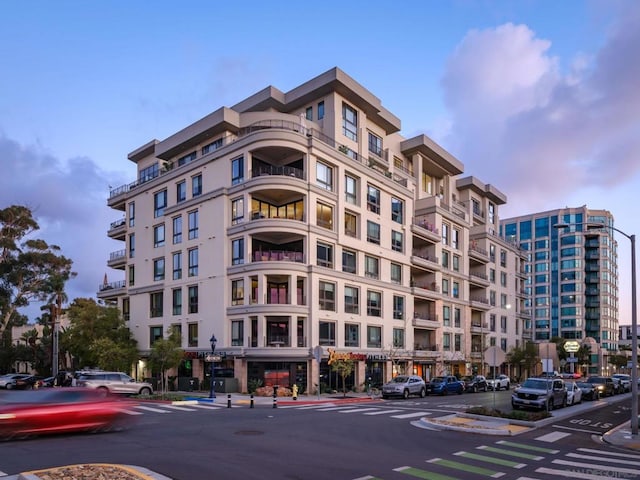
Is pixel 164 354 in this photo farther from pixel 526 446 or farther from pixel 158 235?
pixel 526 446

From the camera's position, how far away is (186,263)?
1837 inches

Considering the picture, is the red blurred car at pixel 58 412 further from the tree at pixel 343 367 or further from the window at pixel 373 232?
the window at pixel 373 232

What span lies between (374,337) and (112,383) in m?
22.0

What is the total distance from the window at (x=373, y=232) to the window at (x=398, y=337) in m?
8.48

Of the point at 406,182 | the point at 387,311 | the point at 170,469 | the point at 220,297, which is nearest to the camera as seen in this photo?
the point at 170,469

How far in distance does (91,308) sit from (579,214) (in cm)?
11721

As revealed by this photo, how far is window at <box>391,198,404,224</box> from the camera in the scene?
51.5m

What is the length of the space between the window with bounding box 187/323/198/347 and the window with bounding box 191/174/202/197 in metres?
10.9

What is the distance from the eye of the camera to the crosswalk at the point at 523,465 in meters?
11.7

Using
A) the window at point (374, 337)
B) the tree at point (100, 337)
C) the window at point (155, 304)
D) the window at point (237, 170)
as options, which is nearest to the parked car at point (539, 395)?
the window at point (374, 337)

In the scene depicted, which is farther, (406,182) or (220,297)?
(406,182)

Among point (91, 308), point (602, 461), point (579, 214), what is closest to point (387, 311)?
point (91, 308)

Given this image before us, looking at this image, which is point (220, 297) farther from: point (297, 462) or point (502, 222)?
point (502, 222)

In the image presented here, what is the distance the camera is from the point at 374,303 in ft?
157
